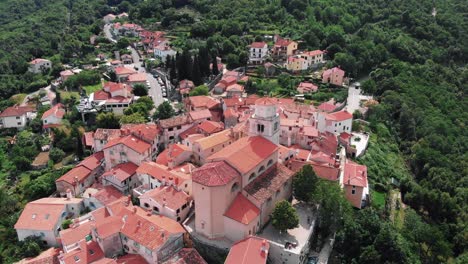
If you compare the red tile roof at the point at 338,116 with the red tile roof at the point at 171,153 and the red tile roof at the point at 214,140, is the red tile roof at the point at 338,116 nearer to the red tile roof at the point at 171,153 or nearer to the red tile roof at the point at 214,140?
the red tile roof at the point at 214,140

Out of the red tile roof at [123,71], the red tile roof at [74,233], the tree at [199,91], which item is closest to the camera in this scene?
the red tile roof at [74,233]

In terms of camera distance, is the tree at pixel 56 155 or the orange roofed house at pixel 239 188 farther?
the tree at pixel 56 155

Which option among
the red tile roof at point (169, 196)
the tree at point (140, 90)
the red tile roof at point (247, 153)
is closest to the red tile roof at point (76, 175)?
the red tile roof at point (169, 196)

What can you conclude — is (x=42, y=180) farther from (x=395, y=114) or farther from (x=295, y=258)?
(x=395, y=114)

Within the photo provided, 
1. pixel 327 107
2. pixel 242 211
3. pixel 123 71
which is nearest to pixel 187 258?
pixel 242 211

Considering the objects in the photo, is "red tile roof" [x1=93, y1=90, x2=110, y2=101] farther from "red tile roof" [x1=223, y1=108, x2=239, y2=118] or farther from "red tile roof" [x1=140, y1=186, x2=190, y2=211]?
"red tile roof" [x1=140, y1=186, x2=190, y2=211]

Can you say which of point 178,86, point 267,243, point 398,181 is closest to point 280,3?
point 178,86
